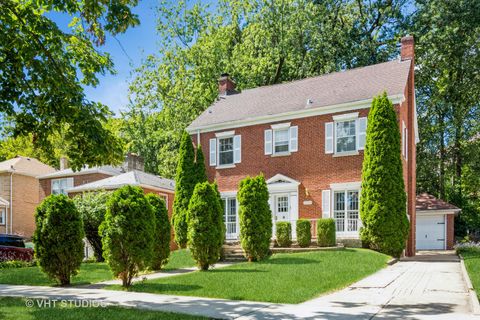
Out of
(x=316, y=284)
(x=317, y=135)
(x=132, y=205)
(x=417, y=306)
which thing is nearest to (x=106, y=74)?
(x=132, y=205)

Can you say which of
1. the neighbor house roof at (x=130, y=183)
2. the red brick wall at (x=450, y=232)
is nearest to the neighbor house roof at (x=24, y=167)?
the neighbor house roof at (x=130, y=183)

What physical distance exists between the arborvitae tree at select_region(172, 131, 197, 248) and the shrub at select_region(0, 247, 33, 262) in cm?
675

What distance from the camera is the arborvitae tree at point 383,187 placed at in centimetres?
1820

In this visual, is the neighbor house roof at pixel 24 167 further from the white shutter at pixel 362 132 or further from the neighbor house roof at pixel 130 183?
the white shutter at pixel 362 132

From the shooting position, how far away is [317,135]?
21469mm

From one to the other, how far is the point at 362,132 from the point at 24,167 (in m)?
29.5

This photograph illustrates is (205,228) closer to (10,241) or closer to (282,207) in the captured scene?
(282,207)

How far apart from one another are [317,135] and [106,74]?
13.2 meters

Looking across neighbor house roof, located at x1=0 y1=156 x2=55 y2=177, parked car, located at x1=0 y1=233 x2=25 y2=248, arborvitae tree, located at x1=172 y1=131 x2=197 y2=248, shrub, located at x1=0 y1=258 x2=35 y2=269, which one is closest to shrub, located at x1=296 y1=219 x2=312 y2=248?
arborvitae tree, located at x1=172 y1=131 x2=197 y2=248

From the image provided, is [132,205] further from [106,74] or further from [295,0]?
[295,0]

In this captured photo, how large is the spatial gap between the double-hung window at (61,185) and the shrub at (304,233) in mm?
19662

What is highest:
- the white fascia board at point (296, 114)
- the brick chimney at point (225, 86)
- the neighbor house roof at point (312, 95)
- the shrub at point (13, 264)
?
the brick chimney at point (225, 86)

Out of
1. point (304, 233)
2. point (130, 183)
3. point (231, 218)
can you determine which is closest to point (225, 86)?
point (130, 183)

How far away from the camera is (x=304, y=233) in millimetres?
19094
